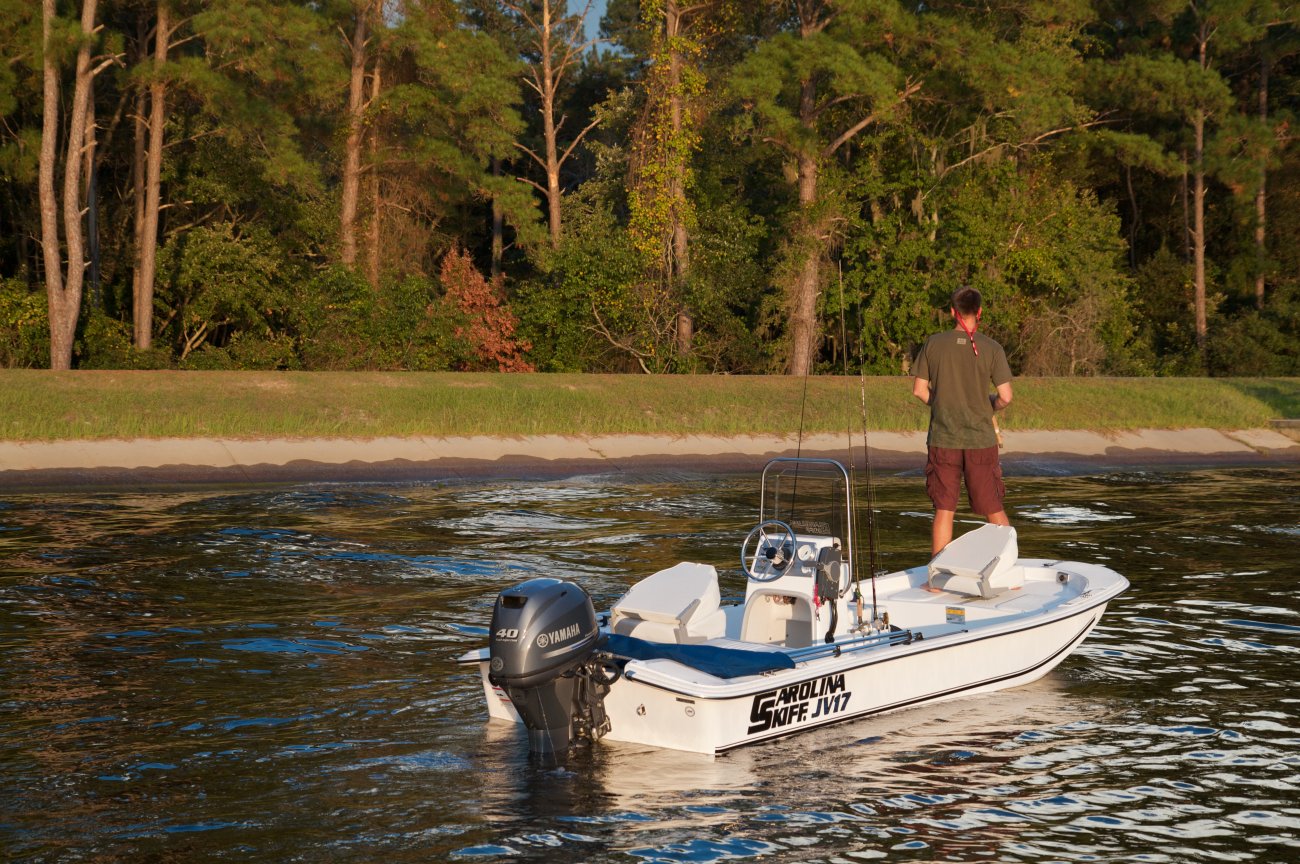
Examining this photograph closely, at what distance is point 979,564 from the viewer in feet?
31.9

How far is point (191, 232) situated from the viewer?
118ft

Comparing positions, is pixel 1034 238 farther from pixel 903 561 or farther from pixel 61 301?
pixel 903 561

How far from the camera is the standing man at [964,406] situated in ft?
34.8

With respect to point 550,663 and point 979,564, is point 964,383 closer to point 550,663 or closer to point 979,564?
point 979,564

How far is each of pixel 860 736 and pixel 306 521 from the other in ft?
32.6

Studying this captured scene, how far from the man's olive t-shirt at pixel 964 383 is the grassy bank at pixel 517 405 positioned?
437 inches

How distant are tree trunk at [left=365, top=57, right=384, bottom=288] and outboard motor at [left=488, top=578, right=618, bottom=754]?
1198 inches

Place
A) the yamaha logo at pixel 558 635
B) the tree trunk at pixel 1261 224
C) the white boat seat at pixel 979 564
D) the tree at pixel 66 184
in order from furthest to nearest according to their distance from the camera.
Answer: the tree trunk at pixel 1261 224
the tree at pixel 66 184
the white boat seat at pixel 979 564
the yamaha logo at pixel 558 635

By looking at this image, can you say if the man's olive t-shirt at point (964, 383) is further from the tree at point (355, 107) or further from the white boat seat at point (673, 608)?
the tree at point (355, 107)

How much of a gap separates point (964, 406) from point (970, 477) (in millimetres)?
530

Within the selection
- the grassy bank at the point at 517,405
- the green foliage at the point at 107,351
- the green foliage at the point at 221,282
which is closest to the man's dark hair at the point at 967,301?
the grassy bank at the point at 517,405

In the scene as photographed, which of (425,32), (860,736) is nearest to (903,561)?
(860,736)

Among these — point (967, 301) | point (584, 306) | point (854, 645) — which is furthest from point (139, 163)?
point (854, 645)

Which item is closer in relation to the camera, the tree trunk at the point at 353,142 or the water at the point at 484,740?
the water at the point at 484,740
